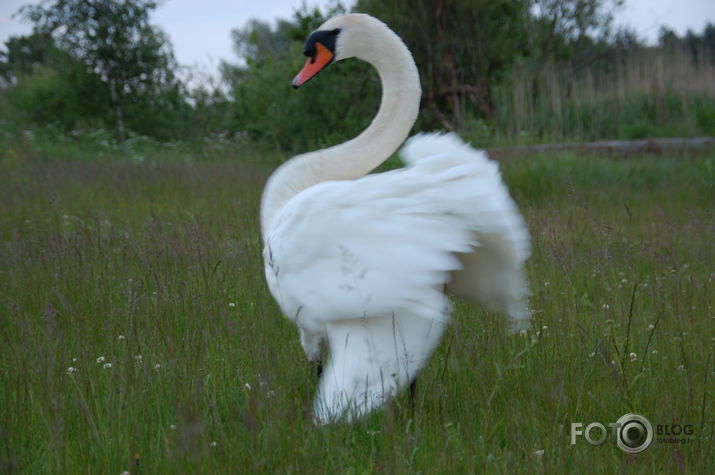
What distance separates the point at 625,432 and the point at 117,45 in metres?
14.5

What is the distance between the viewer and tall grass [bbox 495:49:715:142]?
1120 centimetres

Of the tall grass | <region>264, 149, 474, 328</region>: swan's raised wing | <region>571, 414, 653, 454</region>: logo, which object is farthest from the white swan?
the tall grass

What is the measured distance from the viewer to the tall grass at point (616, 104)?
1120cm

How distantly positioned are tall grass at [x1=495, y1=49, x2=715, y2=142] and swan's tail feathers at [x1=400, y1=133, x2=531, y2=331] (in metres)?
7.88

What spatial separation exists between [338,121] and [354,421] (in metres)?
9.63

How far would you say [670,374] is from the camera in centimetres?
281

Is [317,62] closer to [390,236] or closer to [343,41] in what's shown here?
[343,41]

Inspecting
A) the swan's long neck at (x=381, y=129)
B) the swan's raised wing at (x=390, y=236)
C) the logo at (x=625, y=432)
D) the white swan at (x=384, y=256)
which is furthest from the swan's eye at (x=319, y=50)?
Answer: the logo at (x=625, y=432)

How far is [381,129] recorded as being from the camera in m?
3.19

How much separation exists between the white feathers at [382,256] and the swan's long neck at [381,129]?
0.78m

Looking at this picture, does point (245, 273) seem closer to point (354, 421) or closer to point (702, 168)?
point (354, 421)

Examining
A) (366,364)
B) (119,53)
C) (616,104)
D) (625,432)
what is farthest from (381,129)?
(119,53)

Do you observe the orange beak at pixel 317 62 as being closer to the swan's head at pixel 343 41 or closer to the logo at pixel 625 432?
the swan's head at pixel 343 41

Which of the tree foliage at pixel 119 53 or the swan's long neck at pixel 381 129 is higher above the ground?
the tree foliage at pixel 119 53
